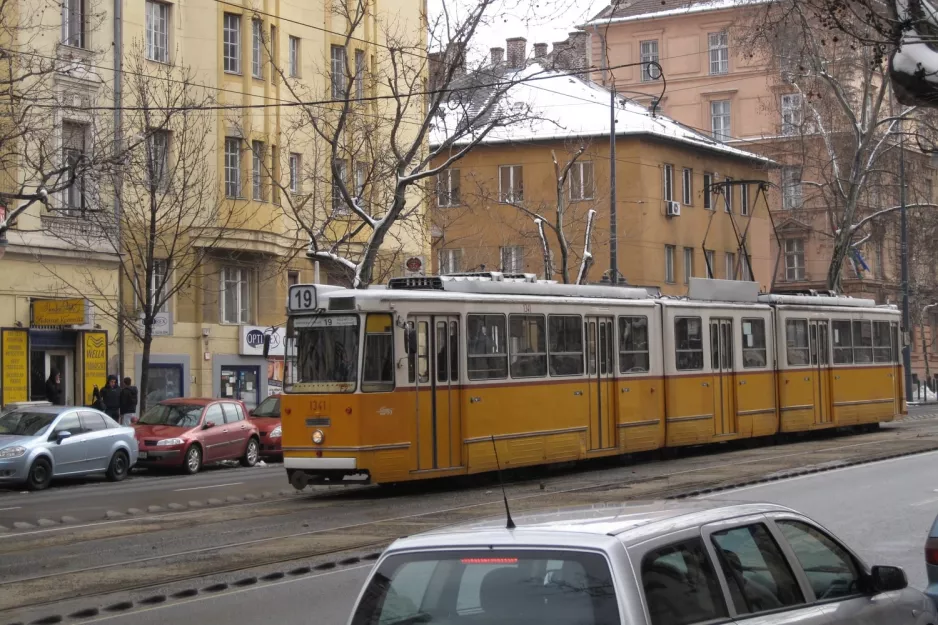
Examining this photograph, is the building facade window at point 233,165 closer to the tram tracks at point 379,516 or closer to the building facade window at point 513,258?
the building facade window at point 513,258

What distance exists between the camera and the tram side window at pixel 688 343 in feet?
81.1

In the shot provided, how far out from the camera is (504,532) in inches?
195

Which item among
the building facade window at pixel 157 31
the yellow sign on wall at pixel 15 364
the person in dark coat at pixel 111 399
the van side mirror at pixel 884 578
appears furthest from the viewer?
the building facade window at pixel 157 31

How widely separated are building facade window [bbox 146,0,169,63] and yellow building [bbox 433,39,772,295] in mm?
14775

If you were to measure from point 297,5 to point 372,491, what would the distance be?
22.2 metres

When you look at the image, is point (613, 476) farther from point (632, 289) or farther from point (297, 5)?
point (297, 5)

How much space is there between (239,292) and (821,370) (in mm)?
16377

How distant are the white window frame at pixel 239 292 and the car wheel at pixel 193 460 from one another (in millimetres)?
11003

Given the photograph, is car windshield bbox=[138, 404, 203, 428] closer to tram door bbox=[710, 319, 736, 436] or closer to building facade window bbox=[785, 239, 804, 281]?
tram door bbox=[710, 319, 736, 436]

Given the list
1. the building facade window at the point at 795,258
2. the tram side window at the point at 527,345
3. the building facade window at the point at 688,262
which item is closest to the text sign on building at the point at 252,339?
the tram side window at the point at 527,345

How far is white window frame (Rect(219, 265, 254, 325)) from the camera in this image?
123ft

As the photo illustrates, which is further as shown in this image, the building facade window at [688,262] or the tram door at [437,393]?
the building facade window at [688,262]

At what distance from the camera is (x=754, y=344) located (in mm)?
27344

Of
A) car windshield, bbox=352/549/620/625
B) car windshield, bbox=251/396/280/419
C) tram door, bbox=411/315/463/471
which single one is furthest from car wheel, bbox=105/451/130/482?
car windshield, bbox=352/549/620/625
